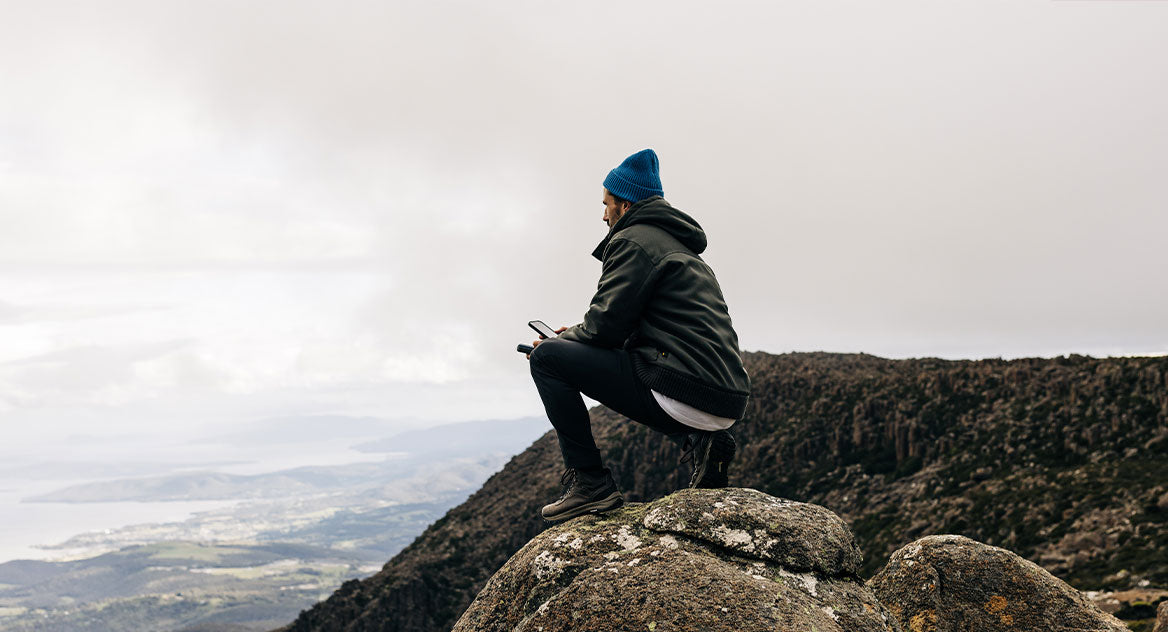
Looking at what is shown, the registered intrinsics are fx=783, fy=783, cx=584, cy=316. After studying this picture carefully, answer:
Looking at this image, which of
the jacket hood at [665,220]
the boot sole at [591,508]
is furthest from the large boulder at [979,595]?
the jacket hood at [665,220]

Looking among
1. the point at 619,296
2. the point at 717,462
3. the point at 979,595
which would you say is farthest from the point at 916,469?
the point at 619,296

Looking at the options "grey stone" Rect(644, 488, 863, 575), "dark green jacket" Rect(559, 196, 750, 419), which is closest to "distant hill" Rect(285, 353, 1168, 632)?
"grey stone" Rect(644, 488, 863, 575)

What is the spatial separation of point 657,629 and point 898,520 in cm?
5582

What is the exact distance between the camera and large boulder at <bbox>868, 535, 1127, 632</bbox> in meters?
13.4

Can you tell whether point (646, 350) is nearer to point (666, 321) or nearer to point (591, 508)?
point (666, 321)

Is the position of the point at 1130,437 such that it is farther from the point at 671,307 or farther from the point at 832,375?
the point at 671,307

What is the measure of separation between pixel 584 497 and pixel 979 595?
842cm

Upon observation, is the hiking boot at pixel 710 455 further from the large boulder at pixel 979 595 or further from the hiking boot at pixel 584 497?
the large boulder at pixel 979 595

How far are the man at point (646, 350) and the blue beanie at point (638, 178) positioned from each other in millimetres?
13

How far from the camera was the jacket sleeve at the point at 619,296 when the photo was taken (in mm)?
8836

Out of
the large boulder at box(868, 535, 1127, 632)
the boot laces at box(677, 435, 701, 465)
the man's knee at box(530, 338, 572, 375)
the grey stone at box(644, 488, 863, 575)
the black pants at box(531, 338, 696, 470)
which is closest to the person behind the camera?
the grey stone at box(644, 488, 863, 575)

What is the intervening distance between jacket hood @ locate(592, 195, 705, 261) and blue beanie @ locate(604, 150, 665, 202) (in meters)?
0.22

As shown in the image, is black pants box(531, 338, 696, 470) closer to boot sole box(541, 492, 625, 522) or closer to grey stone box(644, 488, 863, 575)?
boot sole box(541, 492, 625, 522)

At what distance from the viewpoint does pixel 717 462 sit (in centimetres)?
994
